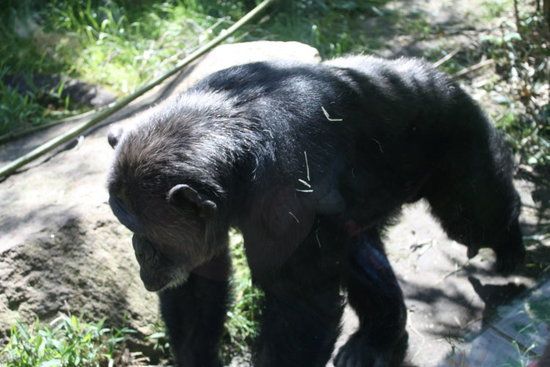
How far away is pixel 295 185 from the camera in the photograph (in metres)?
4.20

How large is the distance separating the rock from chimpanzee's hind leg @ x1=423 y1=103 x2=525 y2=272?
7.03 ft

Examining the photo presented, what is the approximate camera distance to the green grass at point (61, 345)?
4.74 meters

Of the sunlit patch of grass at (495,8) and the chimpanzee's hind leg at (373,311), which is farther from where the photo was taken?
the sunlit patch of grass at (495,8)

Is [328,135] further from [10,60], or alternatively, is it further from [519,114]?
[10,60]

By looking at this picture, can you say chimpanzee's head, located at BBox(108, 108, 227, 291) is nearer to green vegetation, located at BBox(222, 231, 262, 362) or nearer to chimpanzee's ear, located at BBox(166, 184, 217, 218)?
chimpanzee's ear, located at BBox(166, 184, 217, 218)

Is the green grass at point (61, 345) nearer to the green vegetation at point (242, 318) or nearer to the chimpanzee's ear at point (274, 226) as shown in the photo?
the green vegetation at point (242, 318)

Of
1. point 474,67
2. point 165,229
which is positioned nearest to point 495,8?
point 474,67

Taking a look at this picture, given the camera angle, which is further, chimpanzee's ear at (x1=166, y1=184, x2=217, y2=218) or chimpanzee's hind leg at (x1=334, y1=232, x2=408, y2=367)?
chimpanzee's hind leg at (x1=334, y1=232, x2=408, y2=367)

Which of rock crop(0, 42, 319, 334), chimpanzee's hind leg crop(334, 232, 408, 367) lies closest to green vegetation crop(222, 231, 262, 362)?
rock crop(0, 42, 319, 334)

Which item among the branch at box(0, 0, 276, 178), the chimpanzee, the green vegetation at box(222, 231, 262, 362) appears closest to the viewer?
the chimpanzee

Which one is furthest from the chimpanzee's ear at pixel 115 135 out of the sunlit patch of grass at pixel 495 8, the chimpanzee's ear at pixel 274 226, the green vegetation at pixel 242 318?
the sunlit patch of grass at pixel 495 8

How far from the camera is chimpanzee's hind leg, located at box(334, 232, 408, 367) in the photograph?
521 centimetres

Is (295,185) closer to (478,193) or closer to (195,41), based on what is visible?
(478,193)

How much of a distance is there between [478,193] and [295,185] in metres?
1.74
